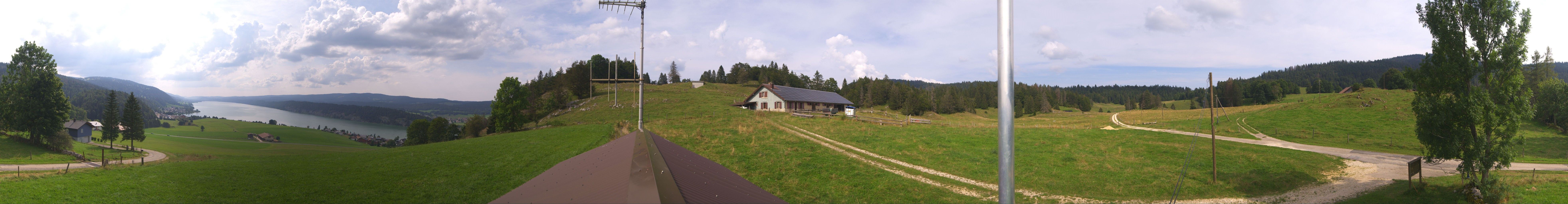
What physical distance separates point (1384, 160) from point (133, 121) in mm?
45908

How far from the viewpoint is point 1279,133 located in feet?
126

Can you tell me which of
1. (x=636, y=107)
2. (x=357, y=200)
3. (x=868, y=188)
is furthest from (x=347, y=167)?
(x=636, y=107)

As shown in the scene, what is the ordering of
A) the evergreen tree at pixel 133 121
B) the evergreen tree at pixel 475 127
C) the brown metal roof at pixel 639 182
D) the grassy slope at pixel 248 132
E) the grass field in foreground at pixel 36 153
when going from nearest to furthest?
the brown metal roof at pixel 639 182 → the evergreen tree at pixel 133 121 → the grassy slope at pixel 248 132 → the grass field in foreground at pixel 36 153 → the evergreen tree at pixel 475 127

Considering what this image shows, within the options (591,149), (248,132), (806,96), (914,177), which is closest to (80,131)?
(248,132)

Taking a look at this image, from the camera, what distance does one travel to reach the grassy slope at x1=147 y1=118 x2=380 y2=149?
12352 millimetres

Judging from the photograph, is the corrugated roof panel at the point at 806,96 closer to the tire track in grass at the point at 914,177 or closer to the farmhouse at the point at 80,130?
the tire track in grass at the point at 914,177

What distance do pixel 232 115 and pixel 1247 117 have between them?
7169 centimetres

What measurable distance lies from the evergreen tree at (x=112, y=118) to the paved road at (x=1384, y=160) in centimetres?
3351

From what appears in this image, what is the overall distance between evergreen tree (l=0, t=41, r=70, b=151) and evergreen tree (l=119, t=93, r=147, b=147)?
2615mm

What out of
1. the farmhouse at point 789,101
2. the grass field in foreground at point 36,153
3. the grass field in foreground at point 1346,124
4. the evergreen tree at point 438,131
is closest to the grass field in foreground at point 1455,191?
the grass field in foreground at point 1346,124

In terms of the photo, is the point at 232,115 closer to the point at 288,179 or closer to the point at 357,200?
the point at 288,179

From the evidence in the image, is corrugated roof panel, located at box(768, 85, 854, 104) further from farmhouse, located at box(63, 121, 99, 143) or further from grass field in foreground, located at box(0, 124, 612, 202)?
farmhouse, located at box(63, 121, 99, 143)

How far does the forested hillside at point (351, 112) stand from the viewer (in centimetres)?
1555

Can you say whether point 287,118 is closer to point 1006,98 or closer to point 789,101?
point 1006,98
